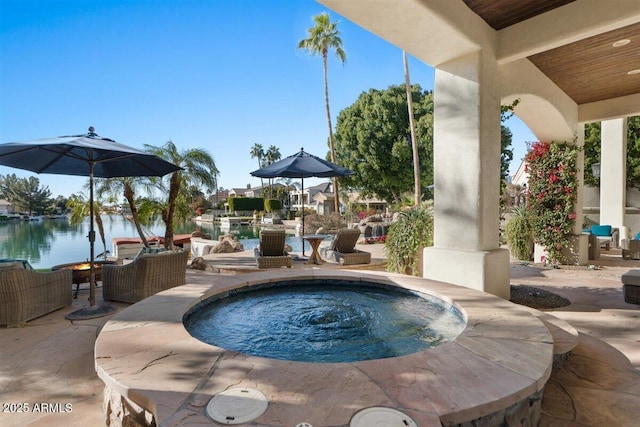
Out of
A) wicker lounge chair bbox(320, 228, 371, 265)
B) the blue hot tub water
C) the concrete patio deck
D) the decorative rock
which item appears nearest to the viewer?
the concrete patio deck

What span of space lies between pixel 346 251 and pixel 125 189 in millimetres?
7443

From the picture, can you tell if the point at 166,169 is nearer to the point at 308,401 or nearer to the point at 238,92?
the point at 308,401

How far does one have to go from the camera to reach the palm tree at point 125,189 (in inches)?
413

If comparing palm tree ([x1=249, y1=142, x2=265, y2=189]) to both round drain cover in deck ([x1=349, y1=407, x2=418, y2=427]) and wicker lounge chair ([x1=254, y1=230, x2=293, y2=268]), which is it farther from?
round drain cover in deck ([x1=349, y1=407, x2=418, y2=427])

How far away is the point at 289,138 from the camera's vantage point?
1458 inches

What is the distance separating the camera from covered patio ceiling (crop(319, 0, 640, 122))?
3.69m

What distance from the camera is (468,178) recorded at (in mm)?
4648

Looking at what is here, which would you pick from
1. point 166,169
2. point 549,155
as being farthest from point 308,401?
point 549,155

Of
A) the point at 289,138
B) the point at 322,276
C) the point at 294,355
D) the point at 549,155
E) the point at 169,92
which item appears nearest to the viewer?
the point at 294,355

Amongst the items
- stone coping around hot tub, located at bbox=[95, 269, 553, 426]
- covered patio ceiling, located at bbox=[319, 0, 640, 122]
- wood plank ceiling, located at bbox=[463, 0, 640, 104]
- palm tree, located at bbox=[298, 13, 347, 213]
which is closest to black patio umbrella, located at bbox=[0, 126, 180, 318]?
stone coping around hot tub, located at bbox=[95, 269, 553, 426]

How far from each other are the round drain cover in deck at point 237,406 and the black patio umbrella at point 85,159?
3.80 meters

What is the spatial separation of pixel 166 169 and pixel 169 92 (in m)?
17.7

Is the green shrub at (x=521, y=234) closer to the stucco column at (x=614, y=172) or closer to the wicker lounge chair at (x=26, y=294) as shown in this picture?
the stucco column at (x=614, y=172)

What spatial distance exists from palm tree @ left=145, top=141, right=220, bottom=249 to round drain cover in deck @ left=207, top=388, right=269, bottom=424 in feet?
32.4
